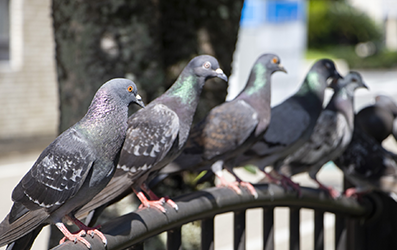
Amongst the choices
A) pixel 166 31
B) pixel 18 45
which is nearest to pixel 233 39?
pixel 166 31

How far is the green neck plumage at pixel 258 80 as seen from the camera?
2.58 meters

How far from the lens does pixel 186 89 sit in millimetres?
2076

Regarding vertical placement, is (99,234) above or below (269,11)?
below

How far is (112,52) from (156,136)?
2.71 ft

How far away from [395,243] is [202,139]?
1.34m

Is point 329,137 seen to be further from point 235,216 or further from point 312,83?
point 235,216

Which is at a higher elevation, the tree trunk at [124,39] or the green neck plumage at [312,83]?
the tree trunk at [124,39]

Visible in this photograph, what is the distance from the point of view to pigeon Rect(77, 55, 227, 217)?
190cm

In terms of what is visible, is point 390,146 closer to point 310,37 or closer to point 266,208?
point 266,208

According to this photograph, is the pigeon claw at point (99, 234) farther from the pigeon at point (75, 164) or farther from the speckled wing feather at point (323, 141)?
the speckled wing feather at point (323, 141)

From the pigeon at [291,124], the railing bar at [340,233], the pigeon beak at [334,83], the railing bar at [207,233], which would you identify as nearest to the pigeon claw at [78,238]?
the railing bar at [207,233]

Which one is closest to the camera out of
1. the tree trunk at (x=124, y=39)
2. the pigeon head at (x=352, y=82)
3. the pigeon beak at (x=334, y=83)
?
the tree trunk at (x=124, y=39)

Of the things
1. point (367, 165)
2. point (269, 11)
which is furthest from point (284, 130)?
point (269, 11)

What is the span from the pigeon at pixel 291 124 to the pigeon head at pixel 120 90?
1204 millimetres
